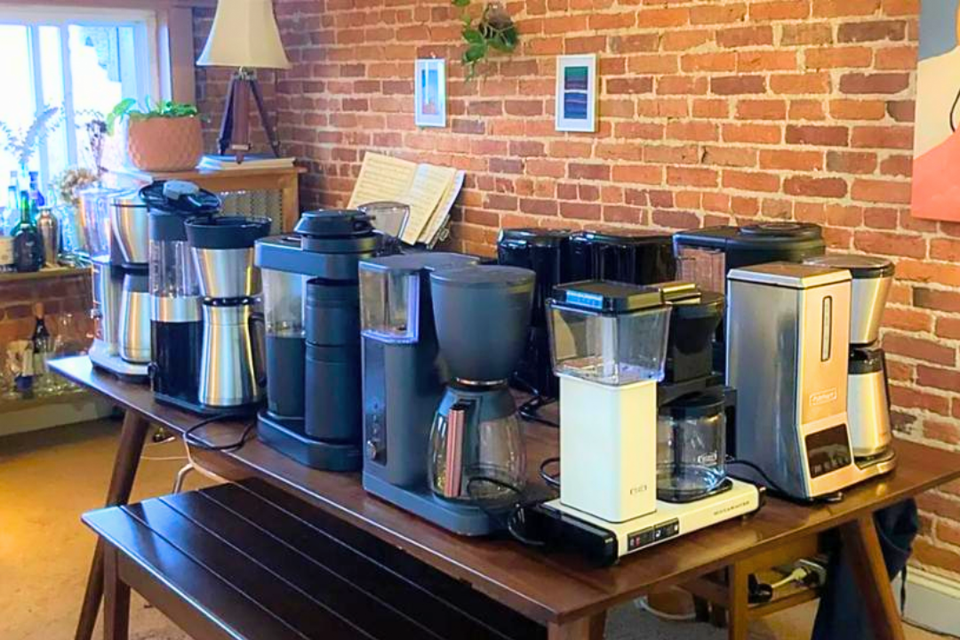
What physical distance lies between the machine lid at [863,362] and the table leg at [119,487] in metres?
1.69

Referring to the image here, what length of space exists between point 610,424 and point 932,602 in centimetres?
192

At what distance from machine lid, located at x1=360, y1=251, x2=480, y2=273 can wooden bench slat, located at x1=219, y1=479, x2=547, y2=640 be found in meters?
0.69

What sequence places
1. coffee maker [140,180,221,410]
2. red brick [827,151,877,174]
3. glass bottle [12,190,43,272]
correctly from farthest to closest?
glass bottle [12,190,43,272]
red brick [827,151,877,174]
coffee maker [140,180,221,410]

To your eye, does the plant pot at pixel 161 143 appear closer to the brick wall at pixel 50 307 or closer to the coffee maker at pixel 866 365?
the brick wall at pixel 50 307

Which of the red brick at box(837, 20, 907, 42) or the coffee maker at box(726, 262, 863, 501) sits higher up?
the red brick at box(837, 20, 907, 42)

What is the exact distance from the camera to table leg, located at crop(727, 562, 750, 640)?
2.23 m

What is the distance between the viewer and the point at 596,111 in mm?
3746

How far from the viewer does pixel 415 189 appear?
14.8ft

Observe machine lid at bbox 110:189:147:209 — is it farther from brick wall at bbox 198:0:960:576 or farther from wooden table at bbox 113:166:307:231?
wooden table at bbox 113:166:307:231

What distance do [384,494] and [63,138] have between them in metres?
3.87

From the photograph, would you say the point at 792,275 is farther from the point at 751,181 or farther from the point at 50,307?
the point at 50,307

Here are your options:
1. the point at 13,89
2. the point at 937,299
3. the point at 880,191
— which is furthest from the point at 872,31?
the point at 13,89

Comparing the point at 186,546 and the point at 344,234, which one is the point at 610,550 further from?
the point at 186,546

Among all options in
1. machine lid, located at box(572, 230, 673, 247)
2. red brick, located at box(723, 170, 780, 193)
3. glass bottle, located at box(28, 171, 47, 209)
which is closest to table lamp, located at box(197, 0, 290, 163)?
glass bottle, located at box(28, 171, 47, 209)
